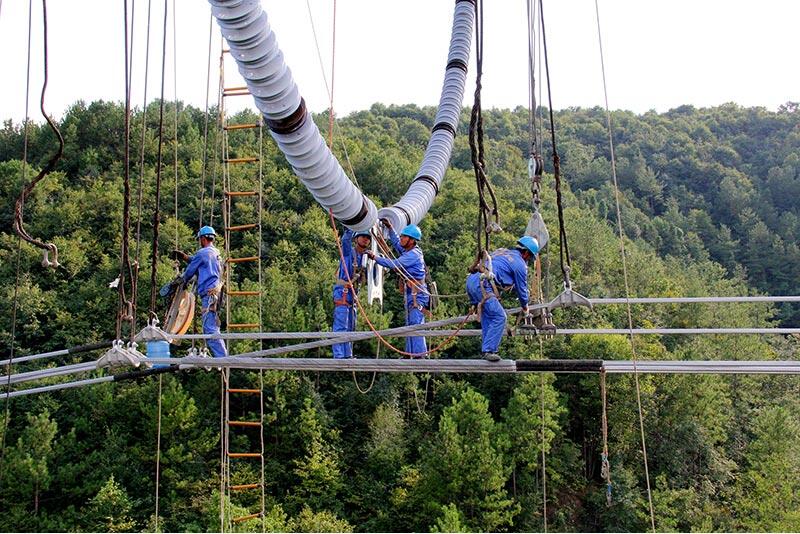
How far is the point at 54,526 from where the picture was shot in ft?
105

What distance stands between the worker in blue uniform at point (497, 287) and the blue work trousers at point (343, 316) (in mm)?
2075

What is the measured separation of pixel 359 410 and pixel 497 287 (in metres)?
31.4

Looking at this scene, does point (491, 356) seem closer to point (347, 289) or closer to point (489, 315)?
point (489, 315)

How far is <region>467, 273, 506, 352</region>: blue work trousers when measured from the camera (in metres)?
7.80

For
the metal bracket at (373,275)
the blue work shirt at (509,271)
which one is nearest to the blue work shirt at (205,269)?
the metal bracket at (373,275)

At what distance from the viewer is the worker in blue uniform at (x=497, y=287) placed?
7.80 meters

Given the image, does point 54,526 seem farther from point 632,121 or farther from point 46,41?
point 632,121

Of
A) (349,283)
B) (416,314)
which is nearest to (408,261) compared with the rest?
(349,283)

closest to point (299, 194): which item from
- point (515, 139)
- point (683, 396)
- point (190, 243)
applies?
point (190, 243)

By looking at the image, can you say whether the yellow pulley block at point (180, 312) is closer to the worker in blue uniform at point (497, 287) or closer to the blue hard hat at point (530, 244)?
the worker in blue uniform at point (497, 287)

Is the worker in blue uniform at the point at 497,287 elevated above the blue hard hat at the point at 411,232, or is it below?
below

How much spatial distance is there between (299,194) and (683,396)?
2064 centimetres

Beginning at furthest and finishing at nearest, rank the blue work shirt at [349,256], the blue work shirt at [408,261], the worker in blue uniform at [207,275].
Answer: the worker in blue uniform at [207,275]
the blue work shirt at [349,256]
the blue work shirt at [408,261]

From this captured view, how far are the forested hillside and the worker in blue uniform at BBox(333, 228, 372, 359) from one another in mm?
18702
